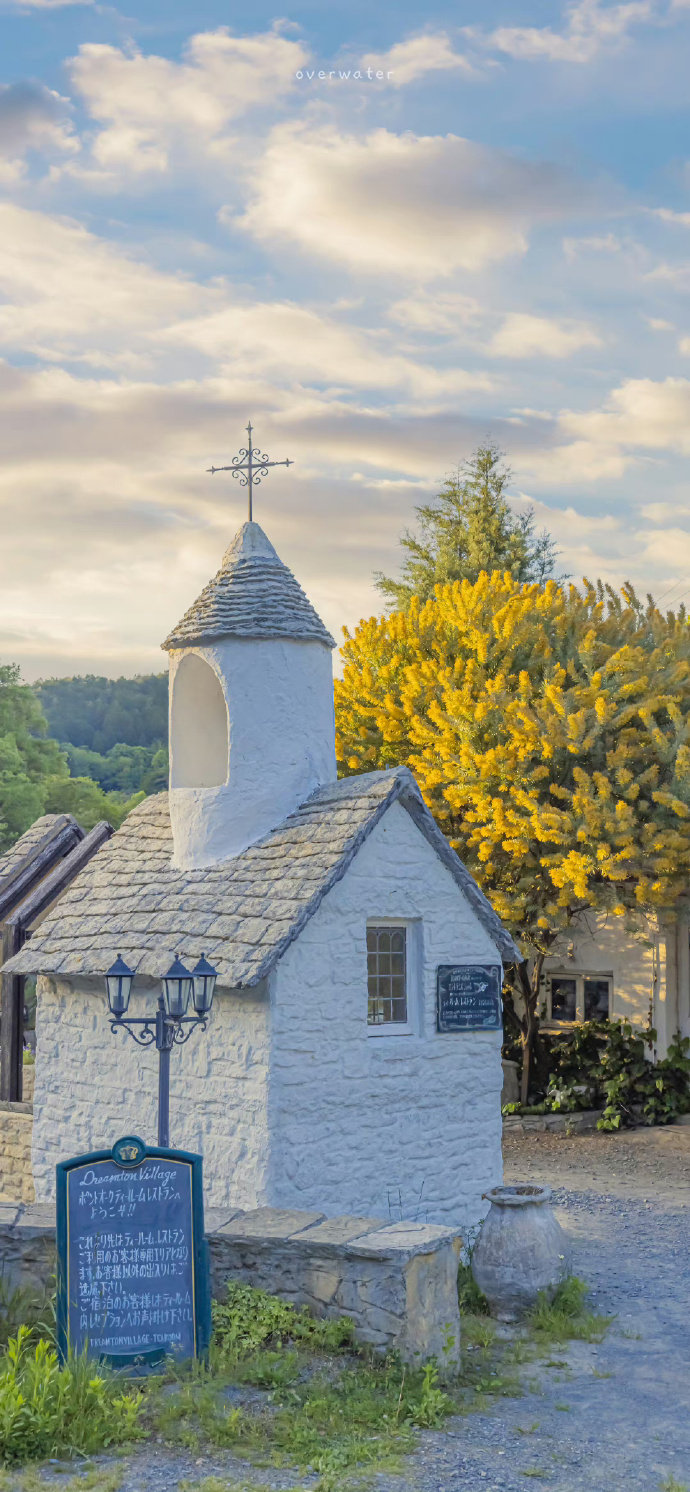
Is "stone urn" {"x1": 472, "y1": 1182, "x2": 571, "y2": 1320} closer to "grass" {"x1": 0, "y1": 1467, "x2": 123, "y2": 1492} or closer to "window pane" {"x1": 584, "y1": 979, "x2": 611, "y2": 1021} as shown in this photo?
"grass" {"x1": 0, "y1": 1467, "x2": 123, "y2": 1492}

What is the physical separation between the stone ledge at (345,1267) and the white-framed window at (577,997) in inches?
438

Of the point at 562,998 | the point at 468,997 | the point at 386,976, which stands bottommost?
the point at 562,998

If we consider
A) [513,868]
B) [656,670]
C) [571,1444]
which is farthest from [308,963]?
[656,670]

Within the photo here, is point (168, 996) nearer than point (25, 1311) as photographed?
No

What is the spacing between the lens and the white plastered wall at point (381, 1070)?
32.5 ft

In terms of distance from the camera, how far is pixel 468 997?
11195 mm

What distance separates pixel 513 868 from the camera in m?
16.2

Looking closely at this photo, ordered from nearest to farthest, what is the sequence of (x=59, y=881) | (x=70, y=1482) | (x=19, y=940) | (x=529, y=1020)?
1. (x=70, y=1482)
2. (x=19, y=940)
3. (x=59, y=881)
4. (x=529, y=1020)

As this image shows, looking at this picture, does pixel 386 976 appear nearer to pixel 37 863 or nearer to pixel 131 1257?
pixel 131 1257

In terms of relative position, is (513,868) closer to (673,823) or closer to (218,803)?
(673,823)

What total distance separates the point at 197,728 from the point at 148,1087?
3714 mm

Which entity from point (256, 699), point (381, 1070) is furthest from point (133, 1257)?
point (256, 699)

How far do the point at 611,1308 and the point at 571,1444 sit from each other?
9.52 feet

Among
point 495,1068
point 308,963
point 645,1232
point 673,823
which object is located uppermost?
point 673,823
